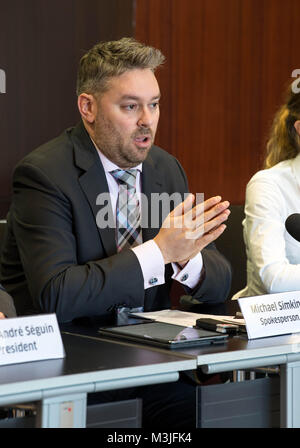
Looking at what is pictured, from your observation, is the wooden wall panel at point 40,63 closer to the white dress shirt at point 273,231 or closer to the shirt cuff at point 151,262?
the white dress shirt at point 273,231

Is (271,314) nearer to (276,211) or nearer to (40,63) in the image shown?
(276,211)

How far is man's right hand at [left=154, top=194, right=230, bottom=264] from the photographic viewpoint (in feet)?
6.61

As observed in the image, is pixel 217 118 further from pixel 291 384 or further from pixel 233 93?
pixel 291 384

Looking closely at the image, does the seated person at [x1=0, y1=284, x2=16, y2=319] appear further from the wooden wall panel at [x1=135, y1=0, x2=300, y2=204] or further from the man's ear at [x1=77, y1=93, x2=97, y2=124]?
the wooden wall panel at [x1=135, y1=0, x2=300, y2=204]

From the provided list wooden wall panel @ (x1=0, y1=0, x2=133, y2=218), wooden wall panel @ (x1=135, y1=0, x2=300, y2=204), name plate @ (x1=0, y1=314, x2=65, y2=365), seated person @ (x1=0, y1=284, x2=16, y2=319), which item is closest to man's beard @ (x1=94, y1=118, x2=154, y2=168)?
seated person @ (x1=0, y1=284, x2=16, y2=319)

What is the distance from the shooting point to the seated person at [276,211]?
233cm

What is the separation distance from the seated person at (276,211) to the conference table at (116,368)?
694 mm

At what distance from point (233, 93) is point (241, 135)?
0.24 m

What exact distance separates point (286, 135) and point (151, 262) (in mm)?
946

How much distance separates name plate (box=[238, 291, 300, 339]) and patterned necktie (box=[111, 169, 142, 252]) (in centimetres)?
69

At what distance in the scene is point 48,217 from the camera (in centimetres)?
209

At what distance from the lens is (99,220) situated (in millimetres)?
2168

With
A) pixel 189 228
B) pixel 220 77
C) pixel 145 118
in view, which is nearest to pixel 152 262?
pixel 189 228

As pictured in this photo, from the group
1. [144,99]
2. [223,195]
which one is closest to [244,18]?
[223,195]
